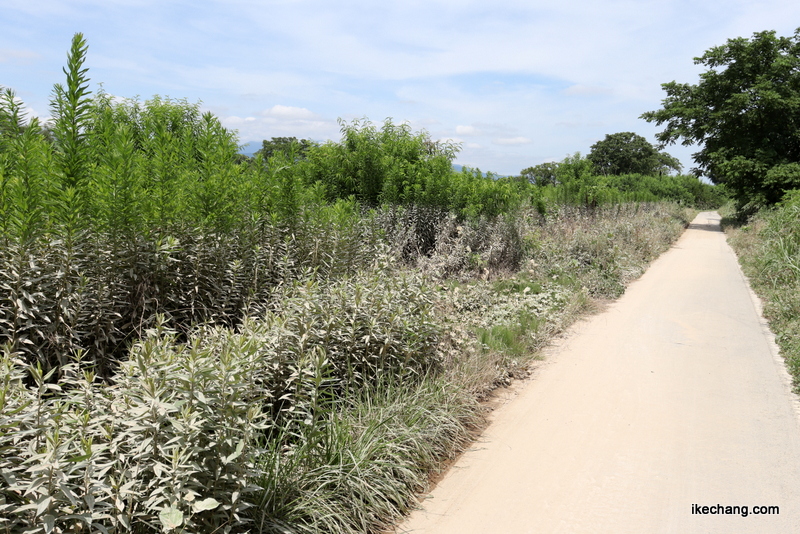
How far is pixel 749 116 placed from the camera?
24250mm

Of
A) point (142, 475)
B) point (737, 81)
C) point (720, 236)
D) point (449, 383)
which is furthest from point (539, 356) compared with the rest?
Answer: point (737, 81)

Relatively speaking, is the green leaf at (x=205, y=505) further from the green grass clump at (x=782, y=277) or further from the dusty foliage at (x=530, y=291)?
the green grass clump at (x=782, y=277)

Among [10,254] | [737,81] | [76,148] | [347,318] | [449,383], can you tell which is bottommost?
[449,383]

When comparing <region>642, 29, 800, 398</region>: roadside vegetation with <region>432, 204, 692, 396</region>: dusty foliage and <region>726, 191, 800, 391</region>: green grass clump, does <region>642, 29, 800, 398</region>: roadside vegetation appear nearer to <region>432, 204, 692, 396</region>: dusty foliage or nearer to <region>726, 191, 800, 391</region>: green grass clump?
<region>726, 191, 800, 391</region>: green grass clump

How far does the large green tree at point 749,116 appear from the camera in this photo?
23.3 metres

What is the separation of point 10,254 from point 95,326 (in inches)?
25.1

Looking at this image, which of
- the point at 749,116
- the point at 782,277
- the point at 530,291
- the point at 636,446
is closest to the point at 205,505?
the point at 636,446

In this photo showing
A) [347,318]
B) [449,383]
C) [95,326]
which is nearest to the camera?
[95,326]

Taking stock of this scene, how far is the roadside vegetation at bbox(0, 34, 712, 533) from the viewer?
2127mm

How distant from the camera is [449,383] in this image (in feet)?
13.8

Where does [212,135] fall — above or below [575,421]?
above

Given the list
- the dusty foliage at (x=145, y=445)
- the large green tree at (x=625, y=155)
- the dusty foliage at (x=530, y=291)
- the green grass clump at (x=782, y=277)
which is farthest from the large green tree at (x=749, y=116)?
the large green tree at (x=625, y=155)

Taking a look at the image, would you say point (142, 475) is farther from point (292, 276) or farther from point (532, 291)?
point (532, 291)

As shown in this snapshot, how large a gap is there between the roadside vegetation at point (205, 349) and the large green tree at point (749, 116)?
22.7 meters
